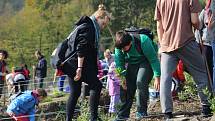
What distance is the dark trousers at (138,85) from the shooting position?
7098 millimetres

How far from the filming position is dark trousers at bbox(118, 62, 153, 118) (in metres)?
7.10

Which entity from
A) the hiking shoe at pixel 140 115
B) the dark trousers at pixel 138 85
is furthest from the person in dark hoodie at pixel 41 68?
the hiking shoe at pixel 140 115

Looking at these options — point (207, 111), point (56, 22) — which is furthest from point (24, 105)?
point (56, 22)

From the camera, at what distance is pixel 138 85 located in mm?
7098

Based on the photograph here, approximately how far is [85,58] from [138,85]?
0.84 meters

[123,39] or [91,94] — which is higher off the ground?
[123,39]

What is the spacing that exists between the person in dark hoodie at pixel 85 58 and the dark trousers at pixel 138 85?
0.51 metres

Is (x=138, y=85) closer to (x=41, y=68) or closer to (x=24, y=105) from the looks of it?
(x=24, y=105)

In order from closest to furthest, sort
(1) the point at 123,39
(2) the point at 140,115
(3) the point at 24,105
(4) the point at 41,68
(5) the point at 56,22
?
(1) the point at 123,39 < (2) the point at 140,115 < (3) the point at 24,105 < (4) the point at 41,68 < (5) the point at 56,22

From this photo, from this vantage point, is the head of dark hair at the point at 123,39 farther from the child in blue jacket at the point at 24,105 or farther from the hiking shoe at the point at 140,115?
the child in blue jacket at the point at 24,105

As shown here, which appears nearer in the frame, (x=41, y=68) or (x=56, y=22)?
(x=41, y=68)

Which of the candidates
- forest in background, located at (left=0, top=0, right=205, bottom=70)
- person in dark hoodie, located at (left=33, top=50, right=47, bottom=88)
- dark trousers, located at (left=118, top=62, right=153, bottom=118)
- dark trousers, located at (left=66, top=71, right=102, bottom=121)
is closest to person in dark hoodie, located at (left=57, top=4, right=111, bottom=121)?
dark trousers, located at (left=66, top=71, right=102, bottom=121)

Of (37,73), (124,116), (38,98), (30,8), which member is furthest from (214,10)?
(30,8)

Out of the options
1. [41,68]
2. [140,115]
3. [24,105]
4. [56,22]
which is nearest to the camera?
[140,115]
